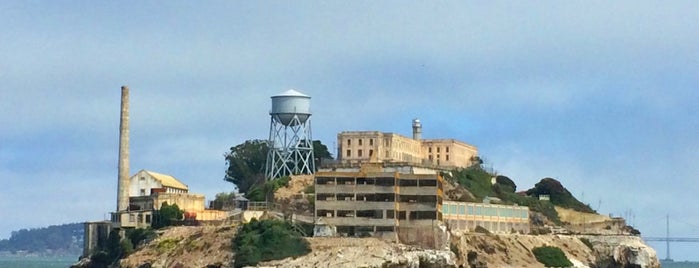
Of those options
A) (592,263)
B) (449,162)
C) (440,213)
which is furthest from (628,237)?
(440,213)

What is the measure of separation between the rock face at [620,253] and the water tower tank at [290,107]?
31.6m

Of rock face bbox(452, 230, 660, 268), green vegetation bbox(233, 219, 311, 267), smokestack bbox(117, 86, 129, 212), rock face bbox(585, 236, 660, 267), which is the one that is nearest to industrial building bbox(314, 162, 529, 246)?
green vegetation bbox(233, 219, 311, 267)

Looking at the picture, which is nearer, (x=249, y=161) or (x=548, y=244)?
(x=548, y=244)

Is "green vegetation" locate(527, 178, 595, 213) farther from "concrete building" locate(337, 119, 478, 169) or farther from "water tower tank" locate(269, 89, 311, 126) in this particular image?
"water tower tank" locate(269, 89, 311, 126)

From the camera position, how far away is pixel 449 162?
14962 centimetres

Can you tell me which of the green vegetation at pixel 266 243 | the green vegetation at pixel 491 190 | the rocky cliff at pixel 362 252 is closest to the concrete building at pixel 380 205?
the rocky cliff at pixel 362 252

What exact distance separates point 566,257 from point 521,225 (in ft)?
24.0

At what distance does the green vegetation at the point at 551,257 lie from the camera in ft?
411

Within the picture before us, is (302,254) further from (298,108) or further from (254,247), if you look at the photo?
(298,108)

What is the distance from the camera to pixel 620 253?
137375 millimetres

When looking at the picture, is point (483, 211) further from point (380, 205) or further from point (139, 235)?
point (139, 235)

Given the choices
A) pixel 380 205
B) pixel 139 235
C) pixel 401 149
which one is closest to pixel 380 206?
pixel 380 205

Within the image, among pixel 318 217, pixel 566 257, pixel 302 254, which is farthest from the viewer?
pixel 566 257

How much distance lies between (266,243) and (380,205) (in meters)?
10.9
